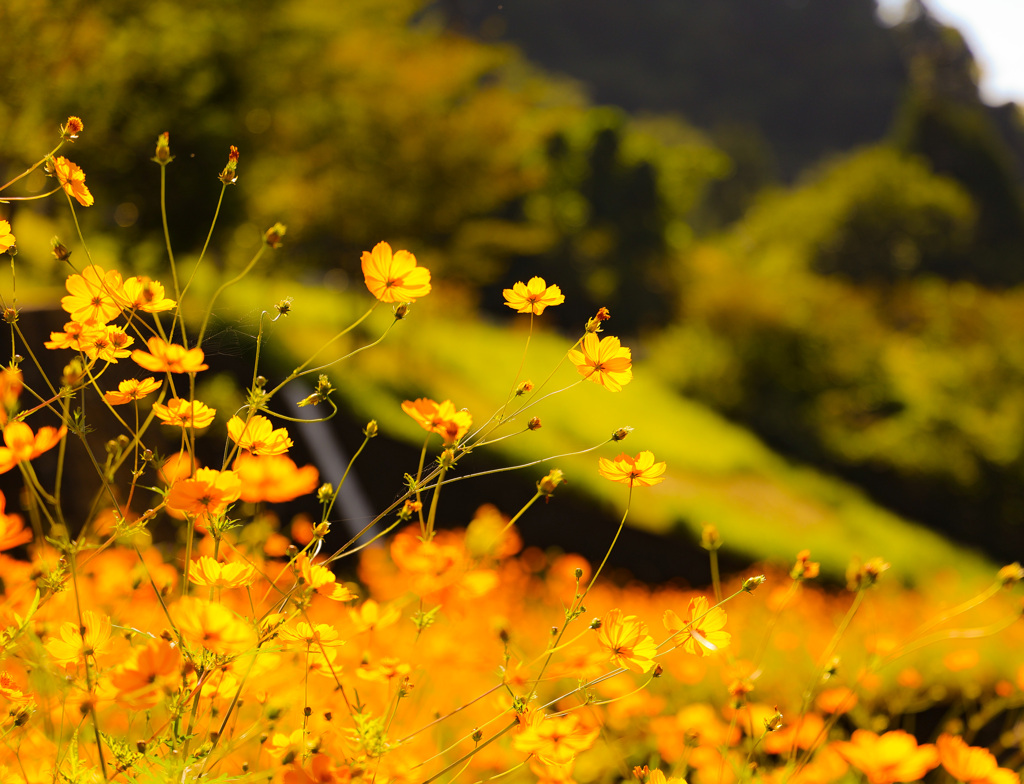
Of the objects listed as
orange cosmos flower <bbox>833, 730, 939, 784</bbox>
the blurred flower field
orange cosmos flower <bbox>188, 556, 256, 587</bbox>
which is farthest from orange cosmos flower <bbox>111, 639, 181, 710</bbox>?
orange cosmos flower <bbox>833, 730, 939, 784</bbox>

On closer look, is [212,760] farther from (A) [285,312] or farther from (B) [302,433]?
(B) [302,433]

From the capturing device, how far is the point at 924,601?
5223 mm

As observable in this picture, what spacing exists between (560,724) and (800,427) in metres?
11.2

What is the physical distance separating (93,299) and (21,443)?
0.73ft

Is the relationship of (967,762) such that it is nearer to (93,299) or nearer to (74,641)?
(74,641)

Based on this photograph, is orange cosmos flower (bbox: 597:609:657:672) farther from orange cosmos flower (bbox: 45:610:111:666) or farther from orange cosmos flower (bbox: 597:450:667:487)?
orange cosmos flower (bbox: 45:610:111:666)

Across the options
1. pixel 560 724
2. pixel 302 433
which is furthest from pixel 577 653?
pixel 302 433

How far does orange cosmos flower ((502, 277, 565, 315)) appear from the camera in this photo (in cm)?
82

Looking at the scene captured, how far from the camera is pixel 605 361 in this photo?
0.81m

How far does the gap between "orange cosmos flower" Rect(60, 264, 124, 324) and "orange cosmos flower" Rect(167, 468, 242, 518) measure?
9.1 inches

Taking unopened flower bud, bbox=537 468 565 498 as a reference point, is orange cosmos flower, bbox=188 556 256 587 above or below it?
below

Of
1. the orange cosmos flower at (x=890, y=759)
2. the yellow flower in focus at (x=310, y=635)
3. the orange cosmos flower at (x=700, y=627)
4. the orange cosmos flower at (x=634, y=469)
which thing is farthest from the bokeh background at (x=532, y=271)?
the orange cosmos flower at (x=890, y=759)

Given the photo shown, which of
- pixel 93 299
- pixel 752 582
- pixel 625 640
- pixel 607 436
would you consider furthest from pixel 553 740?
pixel 607 436

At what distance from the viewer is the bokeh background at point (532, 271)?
2.89m
